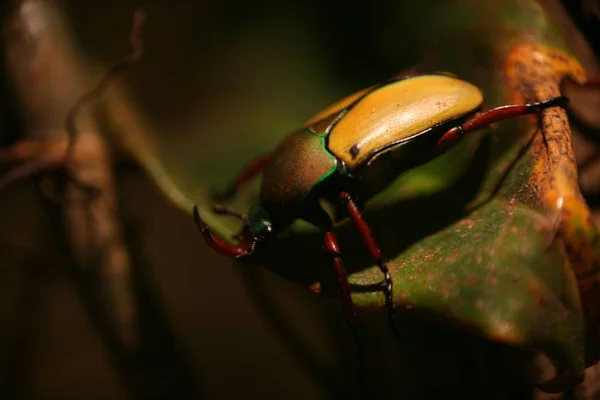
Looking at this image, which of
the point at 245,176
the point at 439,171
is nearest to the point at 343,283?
the point at 439,171

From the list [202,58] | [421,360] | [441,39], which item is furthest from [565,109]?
[202,58]

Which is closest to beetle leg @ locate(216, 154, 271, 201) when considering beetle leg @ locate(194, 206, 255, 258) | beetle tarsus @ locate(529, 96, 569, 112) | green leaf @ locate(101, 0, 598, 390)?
green leaf @ locate(101, 0, 598, 390)

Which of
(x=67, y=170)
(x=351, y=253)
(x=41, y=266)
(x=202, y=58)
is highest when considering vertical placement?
(x=202, y=58)

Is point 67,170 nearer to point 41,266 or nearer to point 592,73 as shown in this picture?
point 41,266

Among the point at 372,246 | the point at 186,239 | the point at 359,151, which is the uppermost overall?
the point at 359,151

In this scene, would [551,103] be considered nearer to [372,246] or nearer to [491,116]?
[491,116]

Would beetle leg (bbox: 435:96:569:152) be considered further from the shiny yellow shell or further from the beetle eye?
the beetle eye

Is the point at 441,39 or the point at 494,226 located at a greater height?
the point at 441,39
